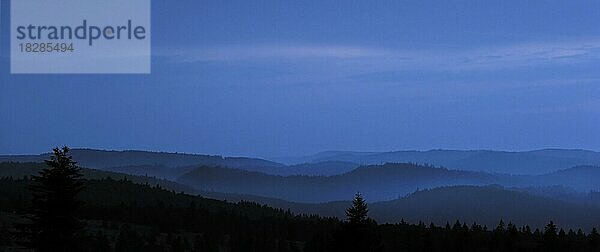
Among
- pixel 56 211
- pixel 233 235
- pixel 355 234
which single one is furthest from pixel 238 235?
pixel 56 211

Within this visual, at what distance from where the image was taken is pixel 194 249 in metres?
101

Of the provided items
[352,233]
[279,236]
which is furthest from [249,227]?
[352,233]

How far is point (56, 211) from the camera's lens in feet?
99.1

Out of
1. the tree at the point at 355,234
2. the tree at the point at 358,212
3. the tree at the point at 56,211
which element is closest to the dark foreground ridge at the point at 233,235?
the tree at the point at 56,211

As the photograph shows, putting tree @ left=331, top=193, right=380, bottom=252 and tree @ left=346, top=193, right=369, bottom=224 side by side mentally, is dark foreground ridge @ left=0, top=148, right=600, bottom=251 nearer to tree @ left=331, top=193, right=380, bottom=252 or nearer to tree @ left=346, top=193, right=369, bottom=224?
tree @ left=331, top=193, right=380, bottom=252

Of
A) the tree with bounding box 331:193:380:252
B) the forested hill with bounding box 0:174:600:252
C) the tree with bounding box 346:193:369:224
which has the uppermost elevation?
the tree with bounding box 346:193:369:224

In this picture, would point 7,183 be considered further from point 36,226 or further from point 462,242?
point 36,226

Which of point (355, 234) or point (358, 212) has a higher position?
point (358, 212)

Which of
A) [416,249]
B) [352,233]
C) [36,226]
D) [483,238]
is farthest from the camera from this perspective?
[483,238]

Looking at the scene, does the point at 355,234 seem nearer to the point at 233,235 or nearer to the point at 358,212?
the point at 358,212

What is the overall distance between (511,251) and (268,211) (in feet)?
278

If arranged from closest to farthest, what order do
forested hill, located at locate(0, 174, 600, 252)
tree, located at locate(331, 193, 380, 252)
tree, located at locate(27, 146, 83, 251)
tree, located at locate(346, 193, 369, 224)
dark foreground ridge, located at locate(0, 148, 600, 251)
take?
tree, located at locate(27, 146, 83, 251)
tree, located at locate(346, 193, 369, 224)
tree, located at locate(331, 193, 380, 252)
dark foreground ridge, located at locate(0, 148, 600, 251)
forested hill, located at locate(0, 174, 600, 252)

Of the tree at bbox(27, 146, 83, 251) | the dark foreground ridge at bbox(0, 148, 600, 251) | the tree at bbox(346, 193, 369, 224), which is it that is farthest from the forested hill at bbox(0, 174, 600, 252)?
the tree at bbox(346, 193, 369, 224)

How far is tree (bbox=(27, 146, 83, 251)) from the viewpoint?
30047 millimetres
